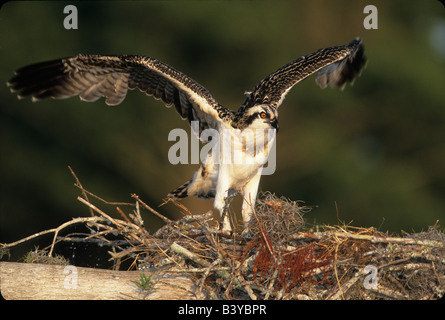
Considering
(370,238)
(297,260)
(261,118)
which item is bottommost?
(297,260)

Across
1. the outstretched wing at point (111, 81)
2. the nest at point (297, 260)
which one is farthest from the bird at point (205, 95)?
the nest at point (297, 260)

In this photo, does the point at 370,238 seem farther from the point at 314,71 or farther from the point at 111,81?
the point at 111,81

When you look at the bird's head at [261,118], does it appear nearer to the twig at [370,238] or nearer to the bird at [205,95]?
the bird at [205,95]

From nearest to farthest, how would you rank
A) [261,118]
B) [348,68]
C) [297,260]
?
[297,260], [261,118], [348,68]

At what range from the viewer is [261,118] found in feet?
13.9

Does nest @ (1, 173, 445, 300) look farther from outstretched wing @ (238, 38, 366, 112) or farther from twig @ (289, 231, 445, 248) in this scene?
→ outstretched wing @ (238, 38, 366, 112)

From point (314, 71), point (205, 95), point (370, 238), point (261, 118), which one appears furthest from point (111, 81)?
point (370, 238)

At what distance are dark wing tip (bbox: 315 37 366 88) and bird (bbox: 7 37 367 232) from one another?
14 centimetres

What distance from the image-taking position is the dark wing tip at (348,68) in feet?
17.3

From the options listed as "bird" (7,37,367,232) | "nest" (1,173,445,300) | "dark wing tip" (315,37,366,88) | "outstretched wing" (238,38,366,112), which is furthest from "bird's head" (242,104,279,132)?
"dark wing tip" (315,37,366,88)

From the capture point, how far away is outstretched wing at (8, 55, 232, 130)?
444 cm

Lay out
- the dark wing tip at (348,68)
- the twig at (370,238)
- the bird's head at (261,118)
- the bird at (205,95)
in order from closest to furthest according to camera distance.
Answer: the twig at (370,238) → the bird's head at (261,118) → the bird at (205,95) → the dark wing tip at (348,68)

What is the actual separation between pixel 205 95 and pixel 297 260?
71.4 inches

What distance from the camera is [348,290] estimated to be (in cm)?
318
